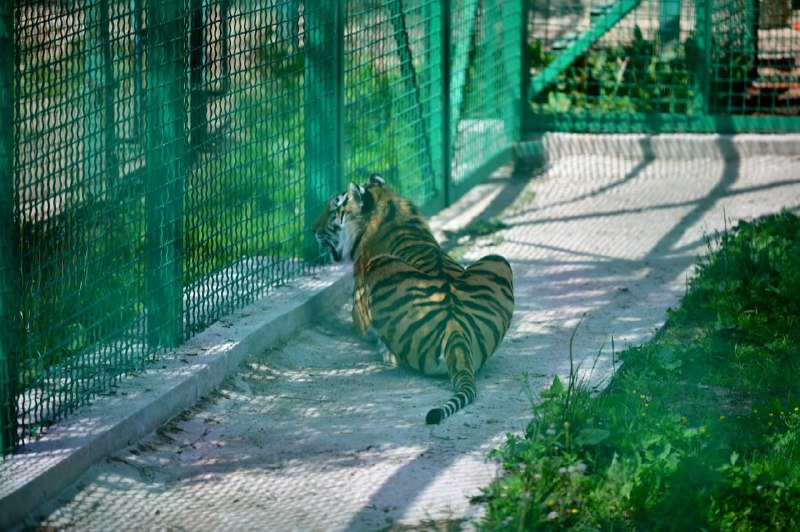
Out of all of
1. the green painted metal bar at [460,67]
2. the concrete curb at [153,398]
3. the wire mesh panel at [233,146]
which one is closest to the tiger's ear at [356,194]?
the wire mesh panel at [233,146]

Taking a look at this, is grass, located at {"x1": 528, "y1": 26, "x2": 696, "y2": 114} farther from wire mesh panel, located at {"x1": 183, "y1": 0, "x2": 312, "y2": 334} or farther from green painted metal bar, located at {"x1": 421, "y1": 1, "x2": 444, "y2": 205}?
wire mesh panel, located at {"x1": 183, "y1": 0, "x2": 312, "y2": 334}

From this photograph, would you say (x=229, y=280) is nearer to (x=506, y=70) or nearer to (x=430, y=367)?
(x=430, y=367)

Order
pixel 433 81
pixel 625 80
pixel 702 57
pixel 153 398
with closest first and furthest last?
1. pixel 153 398
2. pixel 433 81
3. pixel 702 57
4. pixel 625 80

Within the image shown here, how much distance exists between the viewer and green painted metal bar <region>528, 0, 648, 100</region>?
1038 centimetres

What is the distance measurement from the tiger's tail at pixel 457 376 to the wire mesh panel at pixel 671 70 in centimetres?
544

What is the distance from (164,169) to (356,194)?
162 cm

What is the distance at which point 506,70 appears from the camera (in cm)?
1022

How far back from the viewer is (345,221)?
6.75m

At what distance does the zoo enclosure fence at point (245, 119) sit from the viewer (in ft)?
14.7

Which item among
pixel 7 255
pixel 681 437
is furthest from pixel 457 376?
pixel 7 255

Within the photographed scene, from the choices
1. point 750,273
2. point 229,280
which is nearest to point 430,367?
point 229,280

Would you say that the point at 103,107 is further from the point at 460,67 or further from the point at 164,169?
the point at 460,67

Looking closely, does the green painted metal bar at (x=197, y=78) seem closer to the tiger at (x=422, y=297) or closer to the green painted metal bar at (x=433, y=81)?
the tiger at (x=422, y=297)

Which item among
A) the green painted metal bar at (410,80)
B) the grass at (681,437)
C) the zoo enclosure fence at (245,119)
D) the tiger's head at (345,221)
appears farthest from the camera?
the green painted metal bar at (410,80)
